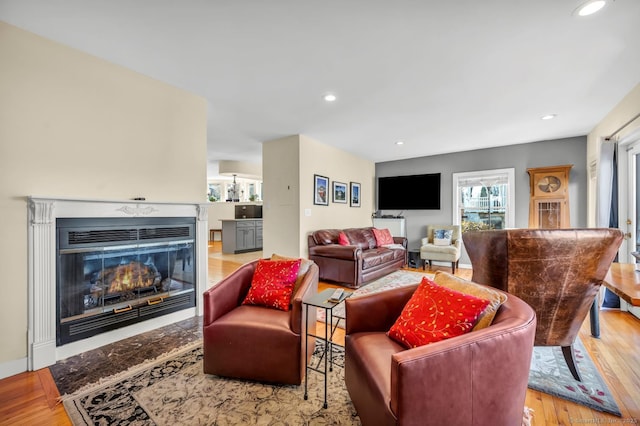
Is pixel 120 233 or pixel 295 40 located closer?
pixel 295 40

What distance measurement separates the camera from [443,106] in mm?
3277

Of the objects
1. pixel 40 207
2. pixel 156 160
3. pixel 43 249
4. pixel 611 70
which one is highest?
pixel 611 70

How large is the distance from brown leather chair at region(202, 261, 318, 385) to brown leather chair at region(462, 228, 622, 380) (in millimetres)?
1333

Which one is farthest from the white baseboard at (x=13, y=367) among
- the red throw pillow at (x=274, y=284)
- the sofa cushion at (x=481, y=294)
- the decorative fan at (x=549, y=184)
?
the decorative fan at (x=549, y=184)

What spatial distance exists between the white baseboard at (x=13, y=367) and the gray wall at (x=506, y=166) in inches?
243

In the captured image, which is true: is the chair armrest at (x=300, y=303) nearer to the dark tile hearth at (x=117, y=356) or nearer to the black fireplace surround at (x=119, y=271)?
the dark tile hearth at (x=117, y=356)

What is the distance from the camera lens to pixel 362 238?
17.1 ft

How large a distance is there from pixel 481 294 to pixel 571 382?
1.25 m

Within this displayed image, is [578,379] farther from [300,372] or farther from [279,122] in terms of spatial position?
[279,122]

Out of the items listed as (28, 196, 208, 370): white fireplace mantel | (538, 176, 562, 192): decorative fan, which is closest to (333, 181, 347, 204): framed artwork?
(538, 176, 562, 192): decorative fan

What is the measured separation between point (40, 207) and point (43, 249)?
0.32 metres

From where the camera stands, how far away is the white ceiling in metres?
1.75

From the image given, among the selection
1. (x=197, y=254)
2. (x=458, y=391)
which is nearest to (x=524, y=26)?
(x=458, y=391)

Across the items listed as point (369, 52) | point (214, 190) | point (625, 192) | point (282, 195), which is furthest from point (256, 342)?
point (214, 190)
